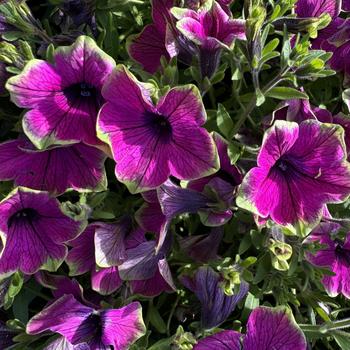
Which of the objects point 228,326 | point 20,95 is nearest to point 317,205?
point 228,326

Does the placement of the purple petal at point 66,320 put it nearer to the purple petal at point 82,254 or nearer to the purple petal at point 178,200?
the purple petal at point 82,254

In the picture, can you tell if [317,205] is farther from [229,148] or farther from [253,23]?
[253,23]

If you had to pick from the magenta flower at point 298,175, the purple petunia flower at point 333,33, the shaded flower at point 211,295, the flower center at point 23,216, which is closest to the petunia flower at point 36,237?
the flower center at point 23,216

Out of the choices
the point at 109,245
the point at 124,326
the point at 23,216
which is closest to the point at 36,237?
the point at 23,216

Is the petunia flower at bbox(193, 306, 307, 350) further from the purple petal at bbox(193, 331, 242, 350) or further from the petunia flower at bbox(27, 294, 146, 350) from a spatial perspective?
the petunia flower at bbox(27, 294, 146, 350)

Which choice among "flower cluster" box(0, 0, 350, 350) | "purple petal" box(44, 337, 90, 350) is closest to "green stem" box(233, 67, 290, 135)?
"flower cluster" box(0, 0, 350, 350)

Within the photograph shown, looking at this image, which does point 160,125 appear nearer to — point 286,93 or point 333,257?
point 286,93
